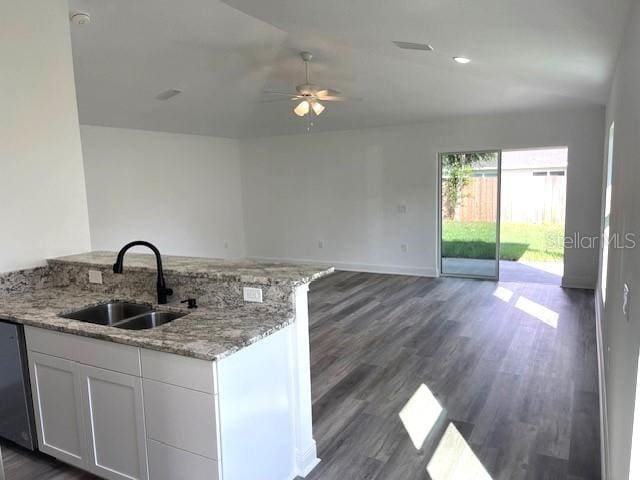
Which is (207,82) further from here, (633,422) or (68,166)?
(633,422)

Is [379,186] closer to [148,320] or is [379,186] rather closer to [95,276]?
[95,276]

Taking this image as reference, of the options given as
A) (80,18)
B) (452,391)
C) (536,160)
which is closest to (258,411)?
(452,391)

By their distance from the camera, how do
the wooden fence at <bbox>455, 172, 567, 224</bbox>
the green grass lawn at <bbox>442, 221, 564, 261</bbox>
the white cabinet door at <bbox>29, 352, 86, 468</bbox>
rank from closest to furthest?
the white cabinet door at <bbox>29, 352, 86, 468</bbox>, the green grass lawn at <bbox>442, 221, 564, 261</bbox>, the wooden fence at <bbox>455, 172, 567, 224</bbox>

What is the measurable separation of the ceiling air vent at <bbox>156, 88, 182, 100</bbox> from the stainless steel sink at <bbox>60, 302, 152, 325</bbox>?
12.4 ft

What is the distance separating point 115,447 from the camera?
212cm

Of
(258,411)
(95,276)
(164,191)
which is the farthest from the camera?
(164,191)

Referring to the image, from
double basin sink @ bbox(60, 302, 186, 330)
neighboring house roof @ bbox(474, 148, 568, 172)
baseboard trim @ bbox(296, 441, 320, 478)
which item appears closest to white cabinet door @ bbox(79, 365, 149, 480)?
double basin sink @ bbox(60, 302, 186, 330)

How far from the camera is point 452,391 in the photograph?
10.8 ft

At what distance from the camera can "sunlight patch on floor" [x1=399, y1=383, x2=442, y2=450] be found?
108 inches

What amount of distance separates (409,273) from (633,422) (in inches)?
241

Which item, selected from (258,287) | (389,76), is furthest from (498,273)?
(258,287)

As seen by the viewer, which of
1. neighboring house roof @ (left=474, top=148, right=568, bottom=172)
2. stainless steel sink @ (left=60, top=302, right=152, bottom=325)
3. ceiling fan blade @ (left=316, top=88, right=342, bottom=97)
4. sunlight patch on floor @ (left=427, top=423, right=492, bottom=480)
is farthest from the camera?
neighboring house roof @ (left=474, top=148, right=568, bottom=172)

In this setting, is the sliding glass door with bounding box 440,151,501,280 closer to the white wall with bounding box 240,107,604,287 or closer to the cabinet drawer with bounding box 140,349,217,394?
the white wall with bounding box 240,107,604,287

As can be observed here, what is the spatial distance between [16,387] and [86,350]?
0.69 metres
